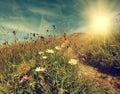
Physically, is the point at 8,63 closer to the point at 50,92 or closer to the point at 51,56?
the point at 51,56

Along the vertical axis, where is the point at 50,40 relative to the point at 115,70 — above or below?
above

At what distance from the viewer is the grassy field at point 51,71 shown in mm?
5313

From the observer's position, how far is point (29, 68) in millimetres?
5598

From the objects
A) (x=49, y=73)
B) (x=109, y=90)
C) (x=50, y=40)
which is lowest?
(x=109, y=90)

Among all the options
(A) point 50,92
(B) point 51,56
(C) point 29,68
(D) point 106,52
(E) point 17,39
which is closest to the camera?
Answer: (A) point 50,92

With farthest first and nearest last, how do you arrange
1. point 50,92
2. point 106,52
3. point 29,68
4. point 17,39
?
point 106,52
point 17,39
point 29,68
point 50,92

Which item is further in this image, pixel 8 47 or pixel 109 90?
pixel 8 47

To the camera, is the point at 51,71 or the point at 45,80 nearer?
the point at 45,80

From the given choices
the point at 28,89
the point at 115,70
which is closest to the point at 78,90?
the point at 28,89

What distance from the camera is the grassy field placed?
5.31 m

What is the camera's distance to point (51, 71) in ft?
18.2

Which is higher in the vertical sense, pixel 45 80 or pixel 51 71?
pixel 51 71

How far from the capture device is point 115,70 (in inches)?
291

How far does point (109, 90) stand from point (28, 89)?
5.57 feet
